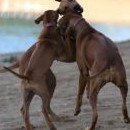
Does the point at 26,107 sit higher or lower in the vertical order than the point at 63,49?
lower

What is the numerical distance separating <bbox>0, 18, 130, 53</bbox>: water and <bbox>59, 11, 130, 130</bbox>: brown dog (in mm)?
11157

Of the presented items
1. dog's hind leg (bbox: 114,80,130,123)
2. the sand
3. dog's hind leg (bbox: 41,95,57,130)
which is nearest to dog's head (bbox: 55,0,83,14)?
the sand

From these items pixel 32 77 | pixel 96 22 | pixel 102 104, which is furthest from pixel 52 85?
pixel 96 22

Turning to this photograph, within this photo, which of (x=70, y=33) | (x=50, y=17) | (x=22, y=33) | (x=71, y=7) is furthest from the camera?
(x=22, y=33)

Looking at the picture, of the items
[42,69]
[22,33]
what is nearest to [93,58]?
[42,69]

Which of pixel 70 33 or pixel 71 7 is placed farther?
pixel 71 7

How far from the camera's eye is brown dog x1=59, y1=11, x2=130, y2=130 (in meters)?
8.66

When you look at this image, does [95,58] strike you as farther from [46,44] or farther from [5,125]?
[5,125]

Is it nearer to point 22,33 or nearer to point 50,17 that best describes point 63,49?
point 50,17

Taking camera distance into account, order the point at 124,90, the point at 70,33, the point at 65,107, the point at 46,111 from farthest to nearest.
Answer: the point at 65,107 → the point at 70,33 → the point at 124,90 → the point at 46,111

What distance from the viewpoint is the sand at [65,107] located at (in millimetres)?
9266

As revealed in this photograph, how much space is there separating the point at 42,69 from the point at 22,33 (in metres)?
17.1

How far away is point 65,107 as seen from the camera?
417 inches

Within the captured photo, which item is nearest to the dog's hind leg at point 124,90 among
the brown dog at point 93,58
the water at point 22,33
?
the brown dog at point 93,58
